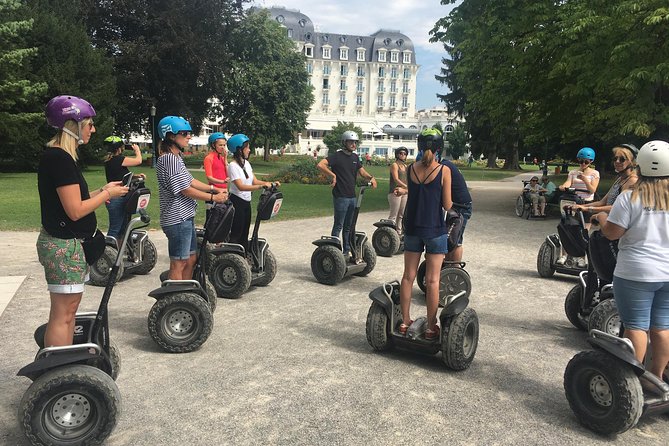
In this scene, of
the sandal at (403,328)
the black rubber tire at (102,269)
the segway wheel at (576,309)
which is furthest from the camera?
the black rubber tire at (102,269)

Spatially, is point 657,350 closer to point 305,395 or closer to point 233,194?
point 305,395

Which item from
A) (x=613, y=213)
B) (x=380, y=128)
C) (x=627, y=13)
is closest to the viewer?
(x=613, y=213)

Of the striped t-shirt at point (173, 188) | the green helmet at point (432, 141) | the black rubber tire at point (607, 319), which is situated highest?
the green helmet at point (432, 141)

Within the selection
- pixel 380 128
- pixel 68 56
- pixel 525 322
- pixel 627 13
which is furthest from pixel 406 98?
pixel 525 322

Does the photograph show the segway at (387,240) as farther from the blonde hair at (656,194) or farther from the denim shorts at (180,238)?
the blonde hair at (656,194)

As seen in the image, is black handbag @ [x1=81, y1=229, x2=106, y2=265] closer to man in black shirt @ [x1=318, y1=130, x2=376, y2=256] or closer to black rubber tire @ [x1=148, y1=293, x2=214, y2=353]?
black rubber tire @ [x1=148, y1=293, x2=214, y2=353]

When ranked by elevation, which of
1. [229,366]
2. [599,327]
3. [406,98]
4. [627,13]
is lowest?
[229,366]

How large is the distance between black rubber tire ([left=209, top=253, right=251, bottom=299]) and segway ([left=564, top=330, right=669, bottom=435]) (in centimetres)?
396

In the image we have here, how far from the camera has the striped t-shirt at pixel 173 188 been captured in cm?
502

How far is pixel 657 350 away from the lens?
356 cm

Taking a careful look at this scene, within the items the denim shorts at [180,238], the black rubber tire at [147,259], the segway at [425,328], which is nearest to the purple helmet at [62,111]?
the denim shorts at [180,238]

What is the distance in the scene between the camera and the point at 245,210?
7.06 meters

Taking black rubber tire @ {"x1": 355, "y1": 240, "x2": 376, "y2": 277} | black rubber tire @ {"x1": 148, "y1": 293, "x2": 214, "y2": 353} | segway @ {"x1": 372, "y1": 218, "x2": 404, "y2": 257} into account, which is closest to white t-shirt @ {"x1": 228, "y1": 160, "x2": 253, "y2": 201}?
black rubber tire @ {"x1": 355, "y1": 240, "x2": 376, "y2": 277}

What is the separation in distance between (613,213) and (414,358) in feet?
6.87
